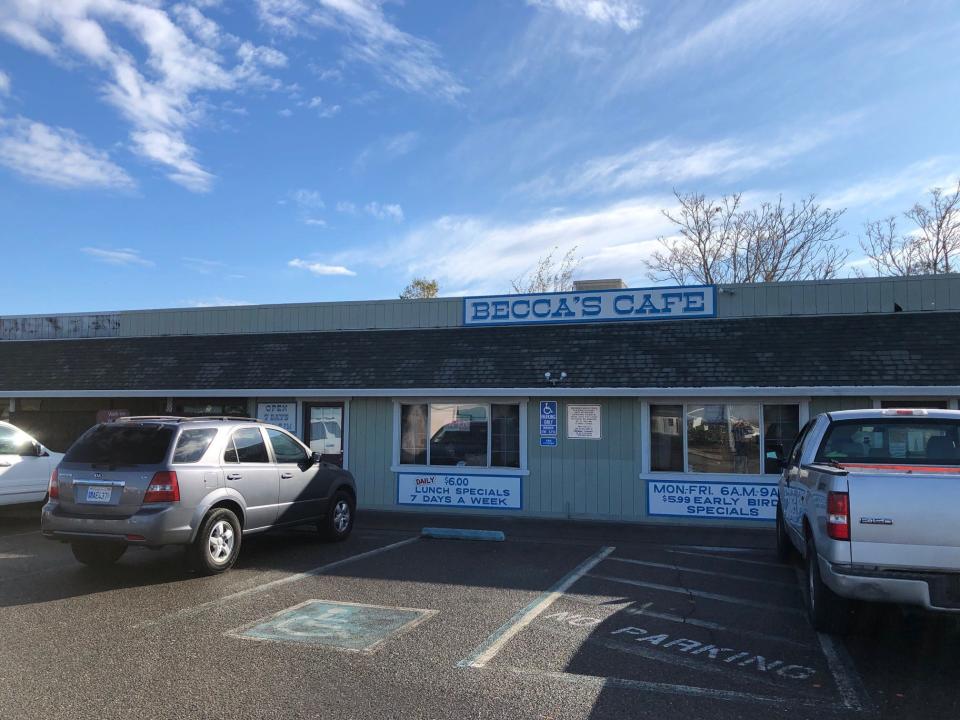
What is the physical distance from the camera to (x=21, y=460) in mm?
10891

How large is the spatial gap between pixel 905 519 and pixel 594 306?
10.2 meters

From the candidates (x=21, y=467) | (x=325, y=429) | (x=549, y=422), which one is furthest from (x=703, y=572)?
(x=21, y=467)

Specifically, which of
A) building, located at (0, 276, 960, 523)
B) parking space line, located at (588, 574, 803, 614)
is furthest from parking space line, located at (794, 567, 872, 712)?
building, located at (0, 276, 960, 523)

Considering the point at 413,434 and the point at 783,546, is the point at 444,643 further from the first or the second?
the point at 413,434

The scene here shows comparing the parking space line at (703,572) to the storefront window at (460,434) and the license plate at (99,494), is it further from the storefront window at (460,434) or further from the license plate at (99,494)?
the license plate at (99,494)

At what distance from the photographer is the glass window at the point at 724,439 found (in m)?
12.9

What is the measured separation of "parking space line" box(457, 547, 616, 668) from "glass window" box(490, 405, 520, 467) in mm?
4825

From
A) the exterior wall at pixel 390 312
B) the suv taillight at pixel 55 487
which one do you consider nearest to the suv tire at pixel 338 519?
the suv taillight at pixel 55 487

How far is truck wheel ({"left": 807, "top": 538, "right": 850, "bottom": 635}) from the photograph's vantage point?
5805mm

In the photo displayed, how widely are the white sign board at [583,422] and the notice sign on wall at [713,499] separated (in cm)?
133

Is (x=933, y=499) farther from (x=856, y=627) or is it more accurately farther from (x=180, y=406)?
(x=180, y=406)

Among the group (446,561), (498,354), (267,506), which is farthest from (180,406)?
(446,561)

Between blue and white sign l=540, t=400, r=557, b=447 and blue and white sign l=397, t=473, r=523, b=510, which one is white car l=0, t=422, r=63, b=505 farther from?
blue and white sign l=540, t=400, r=557, b=447

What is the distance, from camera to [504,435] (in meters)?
13.9
